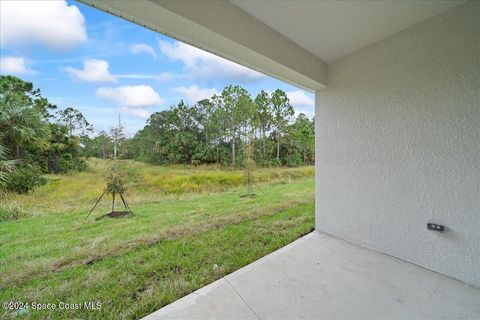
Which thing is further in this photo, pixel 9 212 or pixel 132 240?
pixel 132 240

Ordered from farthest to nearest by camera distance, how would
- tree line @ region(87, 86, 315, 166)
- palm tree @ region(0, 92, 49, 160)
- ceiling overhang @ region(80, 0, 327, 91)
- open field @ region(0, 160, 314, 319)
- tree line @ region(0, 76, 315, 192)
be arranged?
tree line @ region(87, 86, 315, 166)
tree line @ region(0, 76, 315, 192)
palm tree @ region(0, 92, 49, 160)
open field @ region(0, 160, 314, 319)
ceiling overhang @ region(80, 0, 327, 91)

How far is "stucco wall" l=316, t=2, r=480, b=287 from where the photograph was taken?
157cm

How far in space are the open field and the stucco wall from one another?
0.96m

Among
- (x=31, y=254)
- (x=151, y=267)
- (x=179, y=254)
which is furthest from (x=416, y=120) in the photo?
(x=31, y=254)

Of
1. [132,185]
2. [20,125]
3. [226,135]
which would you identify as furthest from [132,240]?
[226,135]

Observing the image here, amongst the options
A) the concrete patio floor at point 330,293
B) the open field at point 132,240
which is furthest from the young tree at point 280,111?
the concrete patio floor at point 330,293

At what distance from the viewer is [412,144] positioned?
1856 mm

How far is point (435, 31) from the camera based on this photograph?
171cm

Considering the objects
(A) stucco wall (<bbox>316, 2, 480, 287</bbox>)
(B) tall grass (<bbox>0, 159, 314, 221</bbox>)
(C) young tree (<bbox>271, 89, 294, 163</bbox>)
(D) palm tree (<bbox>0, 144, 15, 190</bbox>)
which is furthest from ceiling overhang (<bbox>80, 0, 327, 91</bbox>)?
(C) young tree (<bbox>271, 89, 294, 163</bbox>)

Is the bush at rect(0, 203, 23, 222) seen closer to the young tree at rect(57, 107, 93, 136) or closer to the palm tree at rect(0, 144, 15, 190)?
the palm tree at rect(0, 144, 15, 190)

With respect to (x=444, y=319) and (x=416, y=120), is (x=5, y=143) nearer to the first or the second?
(x=444, y=319)

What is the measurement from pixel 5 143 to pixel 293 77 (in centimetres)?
282

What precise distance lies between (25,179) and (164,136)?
5.05ft

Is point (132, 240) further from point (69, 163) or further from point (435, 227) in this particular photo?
point (435, 227)
